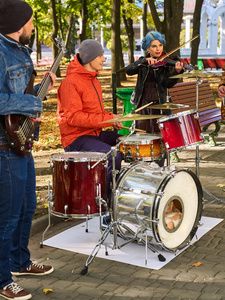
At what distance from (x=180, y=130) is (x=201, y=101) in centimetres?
505

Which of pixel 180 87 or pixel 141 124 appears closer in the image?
pixel 141 124

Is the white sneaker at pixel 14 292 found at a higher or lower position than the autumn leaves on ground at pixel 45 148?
lower

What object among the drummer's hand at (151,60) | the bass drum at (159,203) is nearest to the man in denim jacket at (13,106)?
the bass drum at (159,203)

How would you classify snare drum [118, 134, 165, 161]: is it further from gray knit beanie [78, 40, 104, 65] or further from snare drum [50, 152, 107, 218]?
gray knit beanie [78, 40, 104, 65]

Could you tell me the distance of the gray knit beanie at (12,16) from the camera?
361 cm

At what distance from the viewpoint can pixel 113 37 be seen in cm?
1784

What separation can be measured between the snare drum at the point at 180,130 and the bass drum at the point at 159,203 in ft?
1.72

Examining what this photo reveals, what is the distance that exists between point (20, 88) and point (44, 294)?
165cm

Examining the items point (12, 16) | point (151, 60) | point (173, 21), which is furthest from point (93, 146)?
point (173, 21)

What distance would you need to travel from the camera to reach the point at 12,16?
3621 millimetres

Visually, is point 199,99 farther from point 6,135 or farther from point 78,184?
point 6,135

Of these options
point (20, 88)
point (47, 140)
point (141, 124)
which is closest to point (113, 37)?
point (47, 140)

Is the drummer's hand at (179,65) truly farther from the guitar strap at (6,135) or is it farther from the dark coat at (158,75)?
the guitar strap at (6,135)

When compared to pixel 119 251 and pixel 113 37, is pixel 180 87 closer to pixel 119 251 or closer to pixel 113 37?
pixel 119 251
